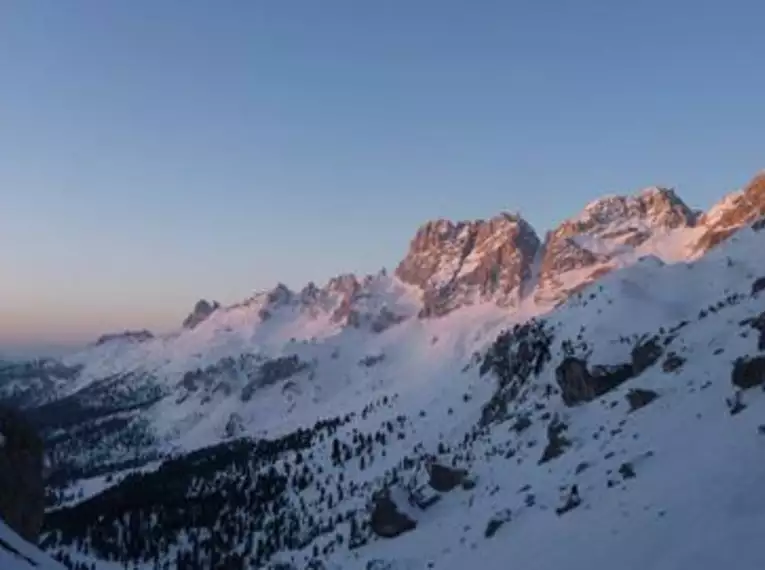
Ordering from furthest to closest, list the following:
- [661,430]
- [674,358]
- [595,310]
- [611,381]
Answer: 1. [595,310]
2. [611,381]
3. [674,358]
4. [661,430]

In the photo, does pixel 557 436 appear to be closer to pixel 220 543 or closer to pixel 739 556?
pixel 739 556

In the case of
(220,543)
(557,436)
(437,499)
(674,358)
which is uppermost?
(674,358)

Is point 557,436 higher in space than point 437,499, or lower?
higher

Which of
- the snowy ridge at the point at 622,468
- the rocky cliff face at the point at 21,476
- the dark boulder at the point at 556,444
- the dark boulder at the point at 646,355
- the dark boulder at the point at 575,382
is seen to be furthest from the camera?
the dark boulder at the point at 575,382

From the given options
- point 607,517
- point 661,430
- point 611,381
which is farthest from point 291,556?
point 607,517

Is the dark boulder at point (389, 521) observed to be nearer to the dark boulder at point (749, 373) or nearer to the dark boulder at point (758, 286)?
the dark boulder at point (758, 286)

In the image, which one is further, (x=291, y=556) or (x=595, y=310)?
(x=595, y=310)

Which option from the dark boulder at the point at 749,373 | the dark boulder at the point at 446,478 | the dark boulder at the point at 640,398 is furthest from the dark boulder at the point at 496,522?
the dark boulder at the point at 446,478
